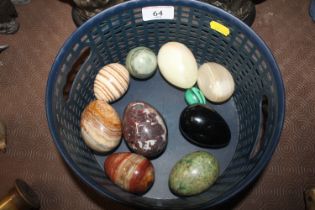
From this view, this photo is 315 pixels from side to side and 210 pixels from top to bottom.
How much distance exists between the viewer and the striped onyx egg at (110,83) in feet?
2.58

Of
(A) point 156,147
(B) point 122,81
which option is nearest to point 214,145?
(A) point 156,147

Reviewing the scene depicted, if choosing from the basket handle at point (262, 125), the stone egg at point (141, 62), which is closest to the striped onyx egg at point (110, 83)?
the stone egg at point (141, 62)

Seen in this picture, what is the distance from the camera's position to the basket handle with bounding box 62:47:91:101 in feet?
2.54

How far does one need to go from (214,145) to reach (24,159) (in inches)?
18.6

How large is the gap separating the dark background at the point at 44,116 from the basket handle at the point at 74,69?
20 centimetres

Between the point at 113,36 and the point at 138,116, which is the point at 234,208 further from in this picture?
the point at 113,36

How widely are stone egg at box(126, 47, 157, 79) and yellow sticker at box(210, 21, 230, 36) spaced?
0.15 m

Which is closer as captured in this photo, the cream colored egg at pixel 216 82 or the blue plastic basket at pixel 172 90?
the blue plastic basket at pixel 172 90

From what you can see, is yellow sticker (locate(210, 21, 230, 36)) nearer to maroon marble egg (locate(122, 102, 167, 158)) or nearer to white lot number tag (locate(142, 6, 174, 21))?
white lot number tag (locate(142, 6, 174, 21))

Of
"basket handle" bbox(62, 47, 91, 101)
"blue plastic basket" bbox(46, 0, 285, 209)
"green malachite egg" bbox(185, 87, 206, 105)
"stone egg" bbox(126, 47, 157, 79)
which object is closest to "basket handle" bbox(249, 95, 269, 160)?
"blue plastic basket" bbox(46, 0, 285, 209)

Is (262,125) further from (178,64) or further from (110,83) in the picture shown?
(110,83)

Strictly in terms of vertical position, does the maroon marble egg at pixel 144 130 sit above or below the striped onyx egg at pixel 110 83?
below

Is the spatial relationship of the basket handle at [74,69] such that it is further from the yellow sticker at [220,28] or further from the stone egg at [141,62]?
the yellow sticker at [220,28]

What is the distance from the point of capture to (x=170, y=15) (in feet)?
2.61
